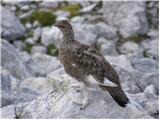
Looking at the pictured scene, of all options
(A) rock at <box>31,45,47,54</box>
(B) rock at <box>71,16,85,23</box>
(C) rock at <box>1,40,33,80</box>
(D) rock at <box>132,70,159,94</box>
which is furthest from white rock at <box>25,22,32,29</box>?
(D) rock at <box>132,70,159,94</box>

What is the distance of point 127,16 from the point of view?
25094mm

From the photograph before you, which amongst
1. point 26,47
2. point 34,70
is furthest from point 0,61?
point 26,47

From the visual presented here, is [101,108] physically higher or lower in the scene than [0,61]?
higher

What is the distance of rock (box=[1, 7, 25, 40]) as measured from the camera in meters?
23.9

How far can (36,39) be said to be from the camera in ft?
79.6

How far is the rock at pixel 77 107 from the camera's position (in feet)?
37.0

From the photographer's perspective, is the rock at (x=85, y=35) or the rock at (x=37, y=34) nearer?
the rock at (x=85, y=35)

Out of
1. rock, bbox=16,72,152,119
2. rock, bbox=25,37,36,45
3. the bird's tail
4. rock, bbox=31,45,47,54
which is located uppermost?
the bird's tail

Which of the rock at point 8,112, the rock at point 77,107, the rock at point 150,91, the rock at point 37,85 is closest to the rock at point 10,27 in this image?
the rock at point 37,85

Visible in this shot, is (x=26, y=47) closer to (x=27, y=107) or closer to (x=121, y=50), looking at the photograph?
(x=121, y=50)

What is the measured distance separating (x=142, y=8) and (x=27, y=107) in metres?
13.7

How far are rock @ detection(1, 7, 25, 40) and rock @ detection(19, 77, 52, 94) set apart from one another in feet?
21.5

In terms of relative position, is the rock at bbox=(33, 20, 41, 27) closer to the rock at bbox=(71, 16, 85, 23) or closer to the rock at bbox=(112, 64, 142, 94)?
the rock at bbox=(71, 16, 85, 23)

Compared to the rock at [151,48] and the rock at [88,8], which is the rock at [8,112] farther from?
the rock at [88,8]
